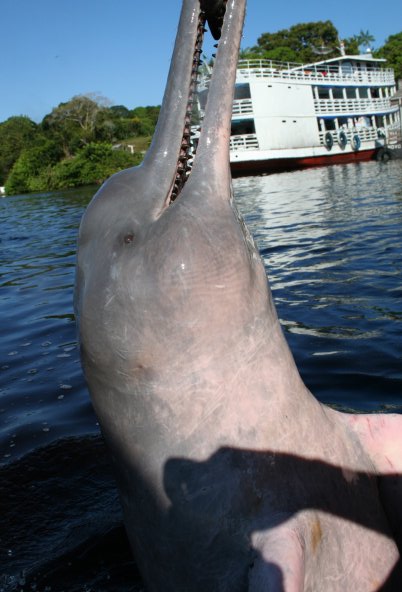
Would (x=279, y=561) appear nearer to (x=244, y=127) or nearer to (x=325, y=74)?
(x=244, y=127)

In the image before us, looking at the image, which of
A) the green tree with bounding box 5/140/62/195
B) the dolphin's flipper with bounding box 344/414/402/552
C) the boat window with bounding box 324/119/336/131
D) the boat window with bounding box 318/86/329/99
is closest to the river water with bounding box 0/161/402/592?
the dolphin's flipper with bounding box 344/414/402/552

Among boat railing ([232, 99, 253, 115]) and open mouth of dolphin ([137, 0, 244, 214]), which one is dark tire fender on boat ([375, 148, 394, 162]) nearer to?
boat railing ([232, 99, 253, 115])

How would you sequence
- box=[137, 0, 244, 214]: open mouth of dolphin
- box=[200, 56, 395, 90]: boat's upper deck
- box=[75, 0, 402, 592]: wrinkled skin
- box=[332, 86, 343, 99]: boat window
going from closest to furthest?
box=[75, 0, 402, 592]: wrinkled skin < box=[137, 0, 244, 214]: open mouth of dolphin < box=[200, 56, 395, 90]: boat's upper deck < box=[332, 86, 343, 99]: boat window

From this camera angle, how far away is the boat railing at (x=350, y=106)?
40594mm

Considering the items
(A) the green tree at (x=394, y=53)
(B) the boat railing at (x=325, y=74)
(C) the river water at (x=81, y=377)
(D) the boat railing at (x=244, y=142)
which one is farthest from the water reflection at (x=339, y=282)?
(A) the green tree at (x=394, y=53)

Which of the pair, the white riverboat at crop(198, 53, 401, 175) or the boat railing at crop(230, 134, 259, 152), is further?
the white riverboat at crop(198, 53, 401, 175)

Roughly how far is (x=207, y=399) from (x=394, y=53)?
77912 millimetres

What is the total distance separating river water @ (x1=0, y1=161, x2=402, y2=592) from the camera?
3.30 metres

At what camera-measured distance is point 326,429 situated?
243 centimetres

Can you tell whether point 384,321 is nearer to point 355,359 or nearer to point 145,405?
point 355,359

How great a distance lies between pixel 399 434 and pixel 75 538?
6.44 feet

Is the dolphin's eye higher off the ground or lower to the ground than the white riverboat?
lower

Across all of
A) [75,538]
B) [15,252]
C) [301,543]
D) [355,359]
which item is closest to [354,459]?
[301,543]

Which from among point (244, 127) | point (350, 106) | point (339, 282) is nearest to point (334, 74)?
point (350, 106)
